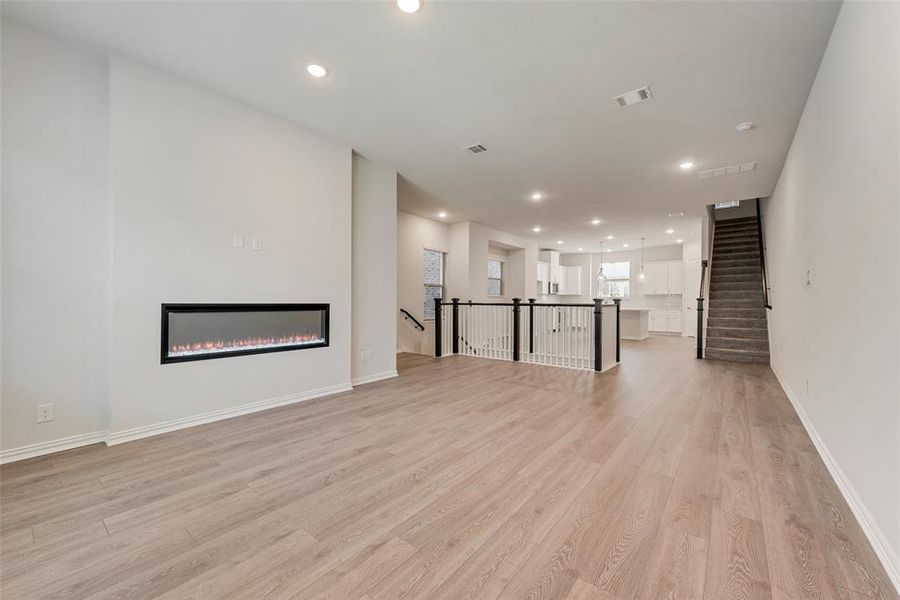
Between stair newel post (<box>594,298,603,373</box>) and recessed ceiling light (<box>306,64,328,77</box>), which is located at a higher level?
recessed ceiling light (<box>306,64,328,77</box>)

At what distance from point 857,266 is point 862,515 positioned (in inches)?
47.5

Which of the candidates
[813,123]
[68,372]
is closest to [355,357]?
[68,372]

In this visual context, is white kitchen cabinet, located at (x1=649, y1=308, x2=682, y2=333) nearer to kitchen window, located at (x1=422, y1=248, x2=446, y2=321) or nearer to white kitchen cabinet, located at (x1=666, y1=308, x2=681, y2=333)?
white kitchen cabinet, located at (x1=666, y1=308, x2=681, y2=333)

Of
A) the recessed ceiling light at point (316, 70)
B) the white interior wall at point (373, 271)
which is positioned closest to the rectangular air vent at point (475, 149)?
the white interior wall at point (373, 271)

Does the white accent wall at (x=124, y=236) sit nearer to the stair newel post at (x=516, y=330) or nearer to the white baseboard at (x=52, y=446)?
the white baseboard at (x=52, y=446)

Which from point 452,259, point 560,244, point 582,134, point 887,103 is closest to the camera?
point 887,103

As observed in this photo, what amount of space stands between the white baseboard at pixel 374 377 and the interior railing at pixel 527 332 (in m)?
1.88

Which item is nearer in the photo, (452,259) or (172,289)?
(172,289)

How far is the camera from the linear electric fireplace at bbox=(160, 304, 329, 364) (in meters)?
2.85

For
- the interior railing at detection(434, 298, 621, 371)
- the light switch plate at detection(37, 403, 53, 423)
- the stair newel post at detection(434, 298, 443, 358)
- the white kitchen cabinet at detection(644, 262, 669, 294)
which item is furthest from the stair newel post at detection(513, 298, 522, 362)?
the white kitchen cabinet at detection(644, 262, 669, 294)

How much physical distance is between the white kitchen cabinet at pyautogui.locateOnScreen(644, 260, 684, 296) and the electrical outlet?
12462mm

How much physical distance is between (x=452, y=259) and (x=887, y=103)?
6.56m

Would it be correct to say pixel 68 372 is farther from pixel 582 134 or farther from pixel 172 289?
pixel 582 134

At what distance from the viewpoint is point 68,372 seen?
98.4 inches
